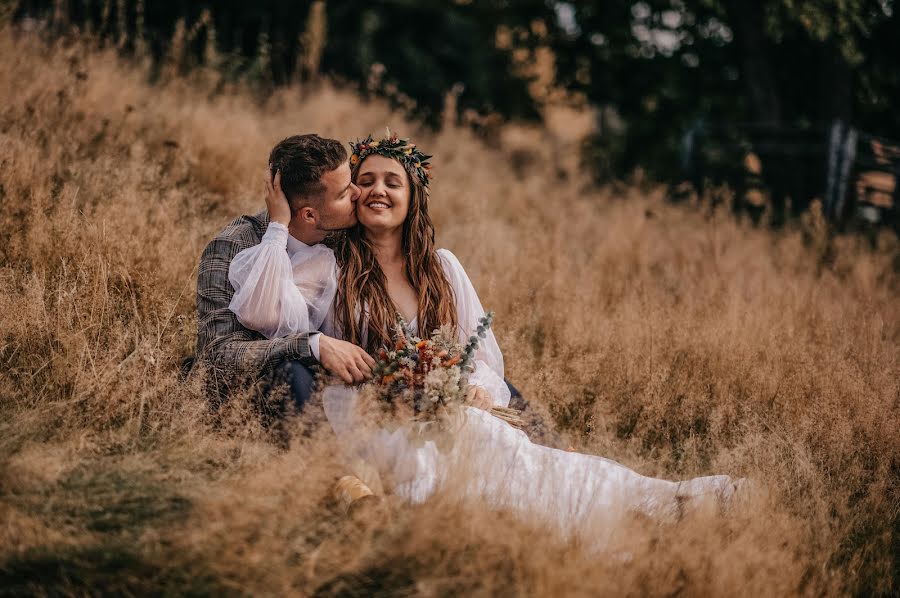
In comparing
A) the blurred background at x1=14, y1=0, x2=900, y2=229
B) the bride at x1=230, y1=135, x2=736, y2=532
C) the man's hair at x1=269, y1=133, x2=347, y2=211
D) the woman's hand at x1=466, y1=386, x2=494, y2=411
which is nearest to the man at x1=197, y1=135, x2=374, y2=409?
the man's hair at x1=269, y1=133, x2=347, y2=211

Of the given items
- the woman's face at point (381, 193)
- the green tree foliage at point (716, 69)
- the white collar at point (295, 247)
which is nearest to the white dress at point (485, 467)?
the white collar at point (295, 247)

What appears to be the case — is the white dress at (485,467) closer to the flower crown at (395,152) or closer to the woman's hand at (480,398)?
the woman's hand at (480,398)

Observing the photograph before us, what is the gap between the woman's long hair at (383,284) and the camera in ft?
11.3

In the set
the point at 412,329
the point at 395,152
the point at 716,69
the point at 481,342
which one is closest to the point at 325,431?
the point at 412,329

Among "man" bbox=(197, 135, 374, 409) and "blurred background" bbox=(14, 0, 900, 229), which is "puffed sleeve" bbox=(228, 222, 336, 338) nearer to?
"man" bbox=(197, 135, 374, 409)

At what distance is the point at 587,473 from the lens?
306 centimetres

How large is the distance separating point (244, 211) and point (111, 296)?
4.90 feet

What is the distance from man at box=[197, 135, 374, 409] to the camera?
123 inches

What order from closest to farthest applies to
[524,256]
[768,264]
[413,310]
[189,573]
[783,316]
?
[189,573], [413,310], [783,316], [524,256], [768,264]

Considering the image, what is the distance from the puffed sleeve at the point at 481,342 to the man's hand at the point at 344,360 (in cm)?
59

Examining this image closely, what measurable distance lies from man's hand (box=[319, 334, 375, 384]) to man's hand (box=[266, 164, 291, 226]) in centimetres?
58

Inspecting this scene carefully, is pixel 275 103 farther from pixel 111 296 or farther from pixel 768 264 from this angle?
pixel 768 264

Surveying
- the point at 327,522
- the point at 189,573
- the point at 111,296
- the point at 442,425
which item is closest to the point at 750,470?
the point at 442,425

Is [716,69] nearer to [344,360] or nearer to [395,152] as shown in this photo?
[395,152]
